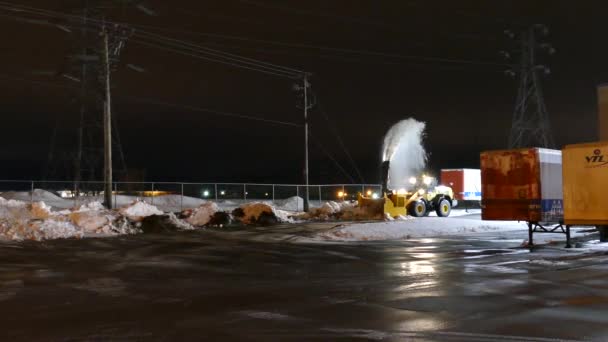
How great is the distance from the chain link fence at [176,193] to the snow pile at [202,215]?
26.8 ft

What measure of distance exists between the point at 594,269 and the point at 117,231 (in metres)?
20.4

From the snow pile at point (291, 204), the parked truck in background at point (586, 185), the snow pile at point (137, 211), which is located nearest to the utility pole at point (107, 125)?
the snow pile at point (137, 211)

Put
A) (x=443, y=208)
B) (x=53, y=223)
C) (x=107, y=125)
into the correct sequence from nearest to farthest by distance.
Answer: (x=53, y=223), (x=107, y=125), (x=443, y=208)

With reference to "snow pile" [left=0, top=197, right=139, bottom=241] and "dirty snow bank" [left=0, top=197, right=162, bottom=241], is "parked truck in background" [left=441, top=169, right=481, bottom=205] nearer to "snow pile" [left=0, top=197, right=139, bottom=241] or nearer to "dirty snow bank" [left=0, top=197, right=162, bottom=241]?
"dirty snow bank" [left=0, top=197, right=162, bottom=241]

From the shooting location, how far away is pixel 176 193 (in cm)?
5000

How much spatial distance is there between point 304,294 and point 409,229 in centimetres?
1787

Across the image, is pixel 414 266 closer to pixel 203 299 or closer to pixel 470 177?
pixel 203 299

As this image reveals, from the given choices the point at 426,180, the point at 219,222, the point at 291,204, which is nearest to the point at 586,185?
the point at 219,222

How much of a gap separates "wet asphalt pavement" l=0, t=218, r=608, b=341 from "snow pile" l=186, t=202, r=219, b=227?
1231 centimetres

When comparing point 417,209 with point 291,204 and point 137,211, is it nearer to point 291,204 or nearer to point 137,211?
point 291,204

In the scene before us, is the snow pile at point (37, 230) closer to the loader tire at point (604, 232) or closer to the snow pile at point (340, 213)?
the snow pile at point (340, 213)

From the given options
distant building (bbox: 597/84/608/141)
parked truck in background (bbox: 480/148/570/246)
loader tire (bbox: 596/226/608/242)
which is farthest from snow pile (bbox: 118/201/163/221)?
distant building (bbox: 597/84/608/141)

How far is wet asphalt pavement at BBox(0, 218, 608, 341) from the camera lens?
915 cm

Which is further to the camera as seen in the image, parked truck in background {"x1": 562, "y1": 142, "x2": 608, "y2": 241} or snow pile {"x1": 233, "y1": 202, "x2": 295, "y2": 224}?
snow pile {"x1": 233, "y1": 202, "x2": 295, "y2": 224}
